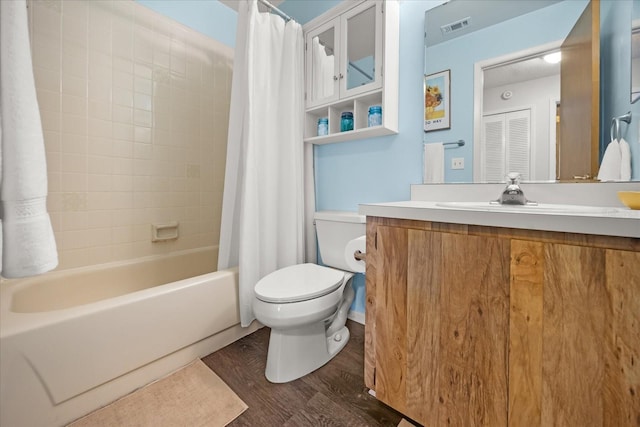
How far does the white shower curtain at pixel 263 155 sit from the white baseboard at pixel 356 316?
1.62 ft

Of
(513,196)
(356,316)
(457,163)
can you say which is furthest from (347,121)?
(356,316)

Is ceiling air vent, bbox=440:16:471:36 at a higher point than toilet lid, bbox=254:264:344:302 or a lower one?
higher

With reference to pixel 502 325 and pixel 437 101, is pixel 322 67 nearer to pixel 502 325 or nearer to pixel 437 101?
pixel 437 101

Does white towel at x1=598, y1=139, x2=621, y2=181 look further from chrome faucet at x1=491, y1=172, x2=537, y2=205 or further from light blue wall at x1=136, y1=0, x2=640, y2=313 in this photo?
chrome faucet at x1=491, y1=172, x2=537, y2=205

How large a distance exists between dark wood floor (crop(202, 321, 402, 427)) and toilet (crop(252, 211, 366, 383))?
0.18 feet

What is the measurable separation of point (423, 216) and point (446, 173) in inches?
26.1

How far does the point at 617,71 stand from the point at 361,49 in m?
1.11

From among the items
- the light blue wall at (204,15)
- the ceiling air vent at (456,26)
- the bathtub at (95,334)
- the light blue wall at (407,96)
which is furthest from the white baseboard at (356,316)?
the light blue wall at (204,15)

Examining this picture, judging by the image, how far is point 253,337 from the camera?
1.56 metres

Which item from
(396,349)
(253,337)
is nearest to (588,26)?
(396,349)

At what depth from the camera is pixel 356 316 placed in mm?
1750

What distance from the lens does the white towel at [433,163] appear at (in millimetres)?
1353

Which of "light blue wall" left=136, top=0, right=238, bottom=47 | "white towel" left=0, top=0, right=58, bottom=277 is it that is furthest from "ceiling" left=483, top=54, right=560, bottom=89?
"light blue wall" left=136, top=0, right=238, bottom=47

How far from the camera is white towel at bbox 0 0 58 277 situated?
1.82 feet
